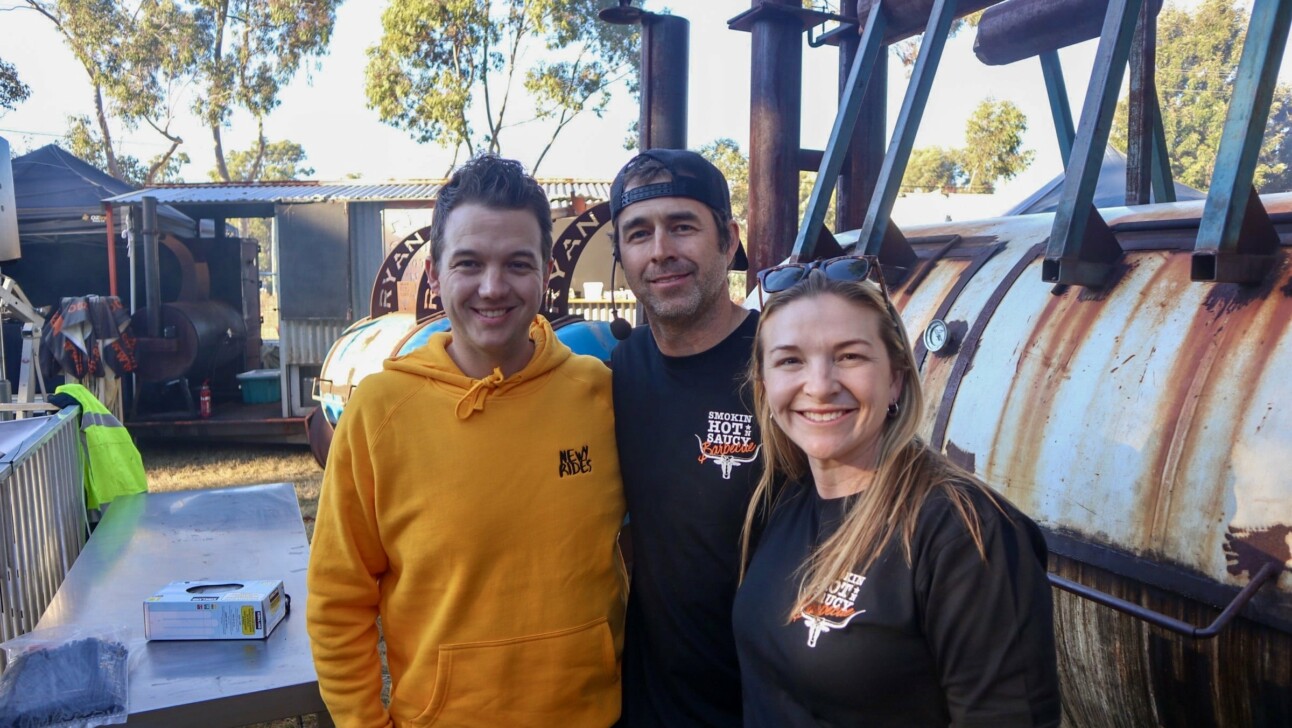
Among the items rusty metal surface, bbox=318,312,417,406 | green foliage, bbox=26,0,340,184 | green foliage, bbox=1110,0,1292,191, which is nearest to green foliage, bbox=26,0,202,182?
green foliage, bbox=26,0,340,184

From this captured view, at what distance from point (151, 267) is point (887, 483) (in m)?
12.4

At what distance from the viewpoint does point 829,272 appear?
1707mm

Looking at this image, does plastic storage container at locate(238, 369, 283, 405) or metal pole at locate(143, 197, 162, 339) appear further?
plastic storage container at locate(238, 369, 283, 405)

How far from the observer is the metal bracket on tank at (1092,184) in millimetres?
2598

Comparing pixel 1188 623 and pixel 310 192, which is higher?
pixel 310 192

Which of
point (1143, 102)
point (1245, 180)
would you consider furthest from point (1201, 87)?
point (1245, 180)

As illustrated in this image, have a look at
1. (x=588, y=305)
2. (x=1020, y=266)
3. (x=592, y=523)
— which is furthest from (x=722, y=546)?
(x=588, y=305)

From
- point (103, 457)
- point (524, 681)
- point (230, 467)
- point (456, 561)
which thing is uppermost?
point (456, 561)

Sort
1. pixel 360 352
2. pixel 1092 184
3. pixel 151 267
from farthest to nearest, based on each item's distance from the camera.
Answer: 1. pixel 151 267
2. pixel 360 352
3. pixel 1092 184

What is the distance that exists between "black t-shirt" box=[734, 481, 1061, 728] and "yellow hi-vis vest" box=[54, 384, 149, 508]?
447 centimetres

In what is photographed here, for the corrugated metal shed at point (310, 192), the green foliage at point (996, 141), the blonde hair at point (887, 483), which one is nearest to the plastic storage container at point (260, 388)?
the corrugated metal shed at point (310, 192)

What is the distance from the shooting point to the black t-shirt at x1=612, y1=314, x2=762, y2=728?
1983mm

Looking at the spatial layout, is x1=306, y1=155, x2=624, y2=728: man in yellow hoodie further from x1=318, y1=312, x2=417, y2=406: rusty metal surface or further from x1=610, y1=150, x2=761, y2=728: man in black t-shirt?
x1=318, y1=312, x2=417, y2=406: rusty metal surface

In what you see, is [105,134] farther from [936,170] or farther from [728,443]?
[936,170]
